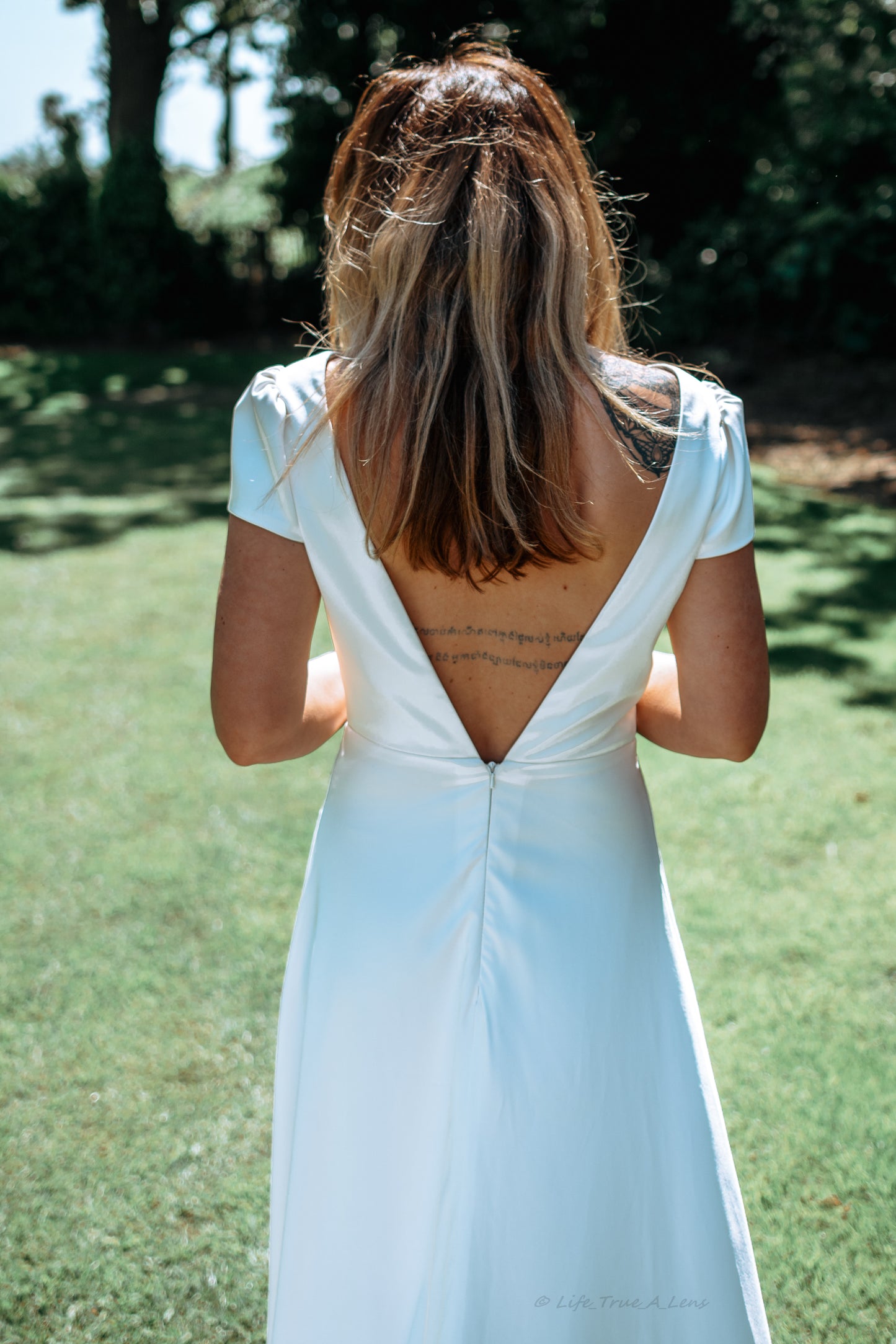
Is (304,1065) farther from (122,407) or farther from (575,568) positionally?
(122,407)

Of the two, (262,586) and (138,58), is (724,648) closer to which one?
(262,586)

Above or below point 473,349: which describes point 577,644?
below

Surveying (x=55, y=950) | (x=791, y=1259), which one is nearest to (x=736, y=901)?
(x=791, y=1259)

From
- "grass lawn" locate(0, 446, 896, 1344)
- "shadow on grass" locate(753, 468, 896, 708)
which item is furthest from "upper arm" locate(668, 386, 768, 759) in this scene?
"shadow on grass" locate(753, 468, 896, 708)

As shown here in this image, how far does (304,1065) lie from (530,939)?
0.39m

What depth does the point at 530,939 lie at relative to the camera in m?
1.45

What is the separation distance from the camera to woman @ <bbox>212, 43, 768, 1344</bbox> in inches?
50.5

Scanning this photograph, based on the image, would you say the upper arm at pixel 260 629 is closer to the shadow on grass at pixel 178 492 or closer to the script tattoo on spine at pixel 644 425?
the script tattoo on spine at pixel 644 425

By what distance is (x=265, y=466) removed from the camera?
136 cm

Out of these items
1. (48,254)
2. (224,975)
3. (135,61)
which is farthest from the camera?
(135,61)

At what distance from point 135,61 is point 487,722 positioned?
17.8 meters

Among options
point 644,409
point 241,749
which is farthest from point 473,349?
point 241,749

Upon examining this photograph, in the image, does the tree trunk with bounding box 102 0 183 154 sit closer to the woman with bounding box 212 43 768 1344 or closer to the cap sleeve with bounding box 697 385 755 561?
the woman with bounding box 212 43 768 1344

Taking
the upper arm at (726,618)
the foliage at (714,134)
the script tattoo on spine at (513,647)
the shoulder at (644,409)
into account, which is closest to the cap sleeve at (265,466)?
the script tattoo on spine at (513,647)
